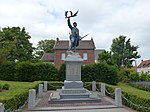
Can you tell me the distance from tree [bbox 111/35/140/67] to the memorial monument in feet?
94.3

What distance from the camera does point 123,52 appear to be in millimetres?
44250

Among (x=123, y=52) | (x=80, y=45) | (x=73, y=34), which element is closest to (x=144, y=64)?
(x=123, y=52)

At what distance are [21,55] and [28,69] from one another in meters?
8.54

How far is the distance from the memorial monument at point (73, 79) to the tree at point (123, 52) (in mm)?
28749

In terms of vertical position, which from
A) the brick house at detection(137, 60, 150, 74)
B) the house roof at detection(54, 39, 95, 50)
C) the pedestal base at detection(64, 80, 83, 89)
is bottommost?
the pedestal base at detection(64, 80, 83, 89)

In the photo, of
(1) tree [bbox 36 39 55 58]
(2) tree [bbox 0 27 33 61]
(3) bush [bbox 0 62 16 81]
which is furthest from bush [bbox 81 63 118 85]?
(1) tree [bbox 36 39 55 58]

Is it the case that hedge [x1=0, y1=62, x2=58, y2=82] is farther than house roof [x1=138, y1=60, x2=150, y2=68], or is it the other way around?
house roof [x1=138, y1=60, x2=150, y2=68]

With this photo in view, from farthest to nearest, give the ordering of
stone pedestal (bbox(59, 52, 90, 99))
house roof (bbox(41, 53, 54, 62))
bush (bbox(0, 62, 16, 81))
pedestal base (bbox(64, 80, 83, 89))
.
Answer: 1. house roof (bbox(41, 53, 54, 62))
2. bush (bbox(0, 62, 16, 81))
3. pedestal base (bbox(64, 80, 83, 89))
4. stone pedestal (bbox(59, 52, 90, 99))

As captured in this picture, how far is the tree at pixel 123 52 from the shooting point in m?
44.0

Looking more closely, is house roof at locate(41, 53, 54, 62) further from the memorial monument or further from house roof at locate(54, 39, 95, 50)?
the memorial monument

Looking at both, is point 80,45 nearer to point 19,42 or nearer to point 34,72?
point 19,42

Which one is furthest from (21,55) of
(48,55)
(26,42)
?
(48,55)

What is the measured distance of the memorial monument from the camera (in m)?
13.3

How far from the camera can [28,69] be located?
87.4ft
